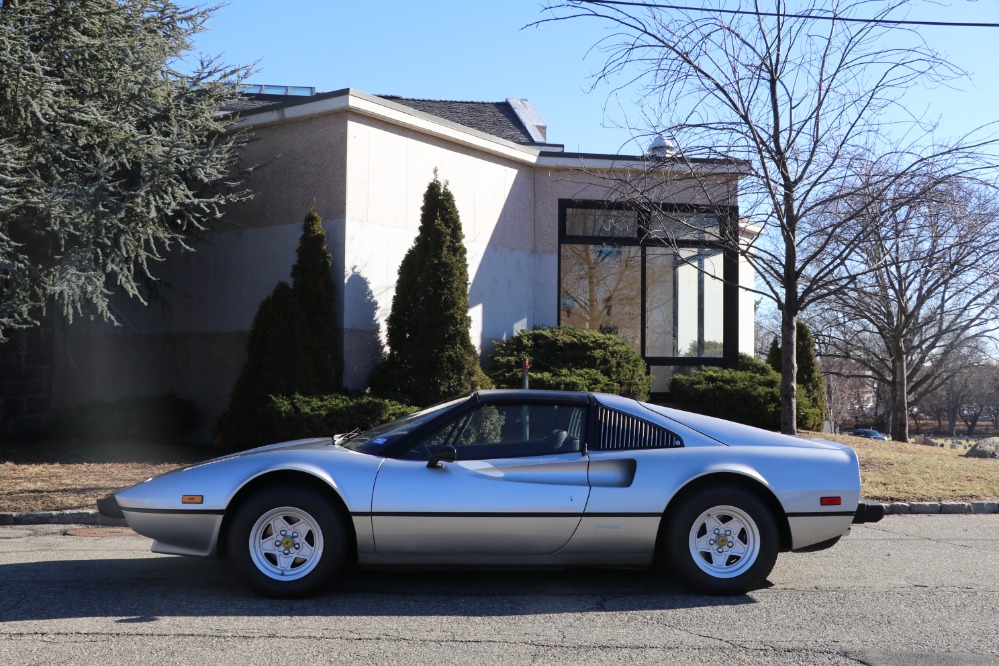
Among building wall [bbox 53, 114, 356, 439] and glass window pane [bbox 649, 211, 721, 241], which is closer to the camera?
glass window pane [bbox 649, 211, 721, 241]

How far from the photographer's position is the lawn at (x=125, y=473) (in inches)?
377

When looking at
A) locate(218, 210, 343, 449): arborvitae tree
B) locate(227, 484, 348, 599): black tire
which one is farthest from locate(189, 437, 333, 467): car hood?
locate(218, 210, 343, 449): arborvitae tree

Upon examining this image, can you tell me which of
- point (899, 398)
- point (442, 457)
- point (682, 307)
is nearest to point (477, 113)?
point (682, 307)

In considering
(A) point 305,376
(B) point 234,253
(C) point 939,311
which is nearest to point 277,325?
(A) point 305,376

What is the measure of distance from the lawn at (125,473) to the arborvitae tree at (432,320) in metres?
3.02

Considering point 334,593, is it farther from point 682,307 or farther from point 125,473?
point 682,307

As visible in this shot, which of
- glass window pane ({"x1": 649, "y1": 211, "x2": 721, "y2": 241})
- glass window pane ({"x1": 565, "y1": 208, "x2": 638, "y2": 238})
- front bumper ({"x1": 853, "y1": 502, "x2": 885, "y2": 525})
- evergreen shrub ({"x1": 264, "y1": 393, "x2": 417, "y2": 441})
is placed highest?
glass window pane ({"x1": 565, "y1": 208, "x2": 638, "y2": 238})

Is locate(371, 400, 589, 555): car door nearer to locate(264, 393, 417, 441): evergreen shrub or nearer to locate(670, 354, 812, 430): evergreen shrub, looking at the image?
locate(264, 393, 417, 441): evergreen shrub

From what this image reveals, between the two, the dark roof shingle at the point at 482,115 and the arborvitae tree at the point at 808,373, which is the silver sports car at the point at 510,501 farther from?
the dark roof shingle at the point at 482,115

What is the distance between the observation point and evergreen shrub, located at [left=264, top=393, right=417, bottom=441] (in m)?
11.6

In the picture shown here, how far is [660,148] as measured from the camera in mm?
12273

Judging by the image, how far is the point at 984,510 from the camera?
1005 cm

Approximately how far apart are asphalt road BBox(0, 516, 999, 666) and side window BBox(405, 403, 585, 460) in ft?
2.97

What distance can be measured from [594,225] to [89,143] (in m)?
8.53
